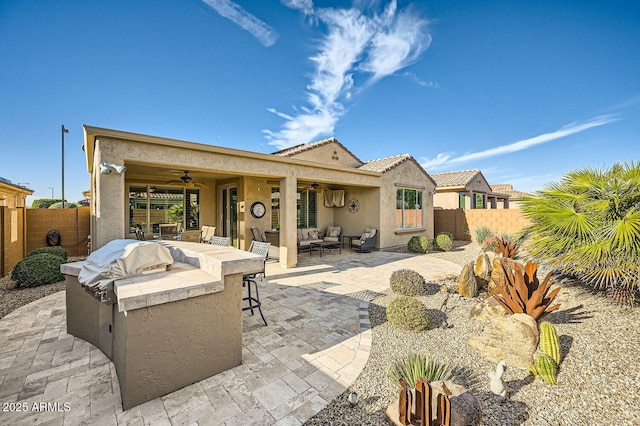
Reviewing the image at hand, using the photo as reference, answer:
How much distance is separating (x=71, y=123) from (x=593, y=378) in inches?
868

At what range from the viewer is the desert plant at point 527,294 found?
3.49 meters

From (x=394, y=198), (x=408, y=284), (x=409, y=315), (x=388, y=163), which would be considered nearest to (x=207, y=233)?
(x=408, y=284)

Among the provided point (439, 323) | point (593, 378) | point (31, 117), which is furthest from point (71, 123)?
point (593, 378)

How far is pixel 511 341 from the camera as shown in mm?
3100

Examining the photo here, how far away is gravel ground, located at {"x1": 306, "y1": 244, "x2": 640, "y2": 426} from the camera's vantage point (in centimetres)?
229

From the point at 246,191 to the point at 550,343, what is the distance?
31.3 ft

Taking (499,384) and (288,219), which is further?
(288,219)

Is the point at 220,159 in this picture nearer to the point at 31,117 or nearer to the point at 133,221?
the point at 133,221

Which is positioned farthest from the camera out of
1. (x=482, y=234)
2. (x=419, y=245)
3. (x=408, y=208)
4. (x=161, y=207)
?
(x=408, y=208)

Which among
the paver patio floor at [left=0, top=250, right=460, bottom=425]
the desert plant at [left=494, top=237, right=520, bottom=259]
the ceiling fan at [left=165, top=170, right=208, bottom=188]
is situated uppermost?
the ceiling fan at [left=165, top=170, right=208, bottom=188]

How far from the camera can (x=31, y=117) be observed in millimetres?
13336

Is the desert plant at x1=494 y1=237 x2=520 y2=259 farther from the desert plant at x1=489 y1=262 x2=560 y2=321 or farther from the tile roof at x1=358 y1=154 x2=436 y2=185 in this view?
the desert plant at x1=489 y1=262 x2=560 y2=321

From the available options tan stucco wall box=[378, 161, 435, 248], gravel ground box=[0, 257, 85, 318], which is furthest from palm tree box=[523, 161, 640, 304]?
gravel ground box=[0, 257, 85, 318]

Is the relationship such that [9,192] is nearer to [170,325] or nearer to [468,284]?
[170,325]
